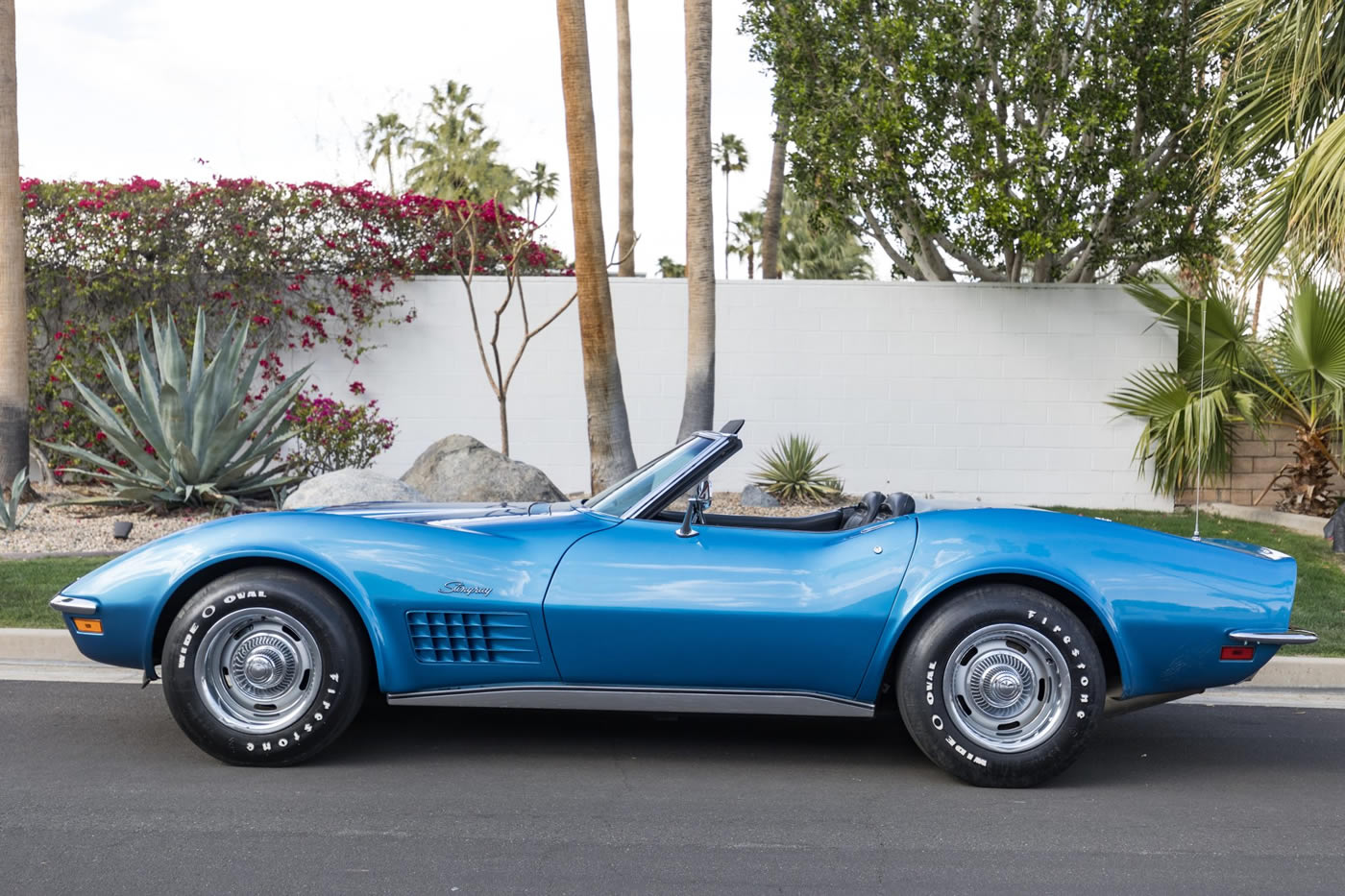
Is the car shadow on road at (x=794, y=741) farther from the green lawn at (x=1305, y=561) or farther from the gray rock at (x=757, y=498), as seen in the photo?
the gray rock at (x=757, y=498)

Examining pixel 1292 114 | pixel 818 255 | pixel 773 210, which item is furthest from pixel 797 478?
pixel 818 255

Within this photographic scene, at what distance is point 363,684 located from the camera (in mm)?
4266

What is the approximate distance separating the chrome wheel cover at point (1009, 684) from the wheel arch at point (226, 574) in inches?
77.8

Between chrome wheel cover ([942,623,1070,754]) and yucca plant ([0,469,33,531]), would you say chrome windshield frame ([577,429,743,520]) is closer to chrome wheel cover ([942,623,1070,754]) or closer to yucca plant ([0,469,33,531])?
chrome wheel cover ([942,623,1070,754])

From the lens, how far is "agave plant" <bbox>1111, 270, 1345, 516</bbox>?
1128cm

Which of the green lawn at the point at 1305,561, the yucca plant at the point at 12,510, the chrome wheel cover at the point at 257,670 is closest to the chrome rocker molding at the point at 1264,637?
the green lawn at the point at 1305,561

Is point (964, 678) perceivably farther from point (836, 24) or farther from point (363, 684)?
point (836, 24)

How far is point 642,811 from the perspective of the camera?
3992 millimetres

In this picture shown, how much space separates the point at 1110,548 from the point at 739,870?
176 cm

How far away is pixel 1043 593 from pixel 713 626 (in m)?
1.15

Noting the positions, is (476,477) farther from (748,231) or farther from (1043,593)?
(748,231)

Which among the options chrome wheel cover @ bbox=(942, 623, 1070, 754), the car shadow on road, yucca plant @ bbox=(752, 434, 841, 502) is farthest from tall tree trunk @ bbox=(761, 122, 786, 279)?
chrome wheel cover @ bbox=(942, 623, 1070, 754)

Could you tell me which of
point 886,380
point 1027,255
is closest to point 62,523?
point 886,380

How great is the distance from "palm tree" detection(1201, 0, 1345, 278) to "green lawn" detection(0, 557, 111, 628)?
8851 millimetres
